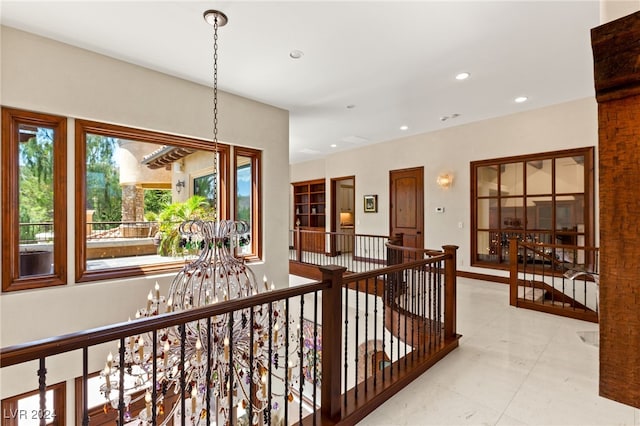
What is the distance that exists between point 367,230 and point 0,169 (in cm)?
666

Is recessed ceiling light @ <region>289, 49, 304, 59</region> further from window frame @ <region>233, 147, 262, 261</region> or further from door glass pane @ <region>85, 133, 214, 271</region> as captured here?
door glass pane @ <region>85, 133, 214, 271</region>

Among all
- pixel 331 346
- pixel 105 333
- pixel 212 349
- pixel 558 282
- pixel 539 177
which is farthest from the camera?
pixel 539 177

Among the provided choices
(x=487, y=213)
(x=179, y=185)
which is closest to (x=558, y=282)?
(x=487, y=213)

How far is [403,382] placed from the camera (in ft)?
7.97

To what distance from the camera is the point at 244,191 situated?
4516mm

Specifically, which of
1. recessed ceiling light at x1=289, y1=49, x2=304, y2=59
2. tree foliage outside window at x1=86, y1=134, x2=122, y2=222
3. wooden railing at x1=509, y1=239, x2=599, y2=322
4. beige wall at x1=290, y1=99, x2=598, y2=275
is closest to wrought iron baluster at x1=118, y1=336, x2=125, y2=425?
tree foliage outside window at x1=86, y1=134, x2=122, y2=222

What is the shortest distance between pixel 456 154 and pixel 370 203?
2.42 metres

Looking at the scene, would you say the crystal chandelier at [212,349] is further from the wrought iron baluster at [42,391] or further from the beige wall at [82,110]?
the beige wall at [82,110]

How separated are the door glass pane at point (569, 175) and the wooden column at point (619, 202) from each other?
5410 mm

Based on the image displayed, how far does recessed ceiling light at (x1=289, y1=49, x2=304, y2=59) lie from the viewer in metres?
3.12

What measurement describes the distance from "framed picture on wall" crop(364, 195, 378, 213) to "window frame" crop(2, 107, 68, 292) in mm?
6056

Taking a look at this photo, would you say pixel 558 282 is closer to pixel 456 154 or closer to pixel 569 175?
pixel 569 175

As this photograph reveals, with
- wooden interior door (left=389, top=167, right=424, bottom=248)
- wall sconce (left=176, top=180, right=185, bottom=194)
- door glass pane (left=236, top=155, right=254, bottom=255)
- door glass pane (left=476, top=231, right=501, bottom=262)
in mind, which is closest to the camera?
wall sconce (left=176, top=180, right=185, bottom=194)

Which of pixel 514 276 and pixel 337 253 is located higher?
pixel 514 276
